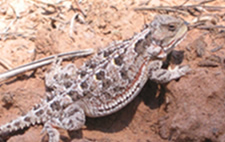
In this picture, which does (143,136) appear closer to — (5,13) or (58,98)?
(58,98)

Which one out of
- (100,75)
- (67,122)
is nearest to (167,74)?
(100,75)

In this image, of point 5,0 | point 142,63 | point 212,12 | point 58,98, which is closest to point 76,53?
point 58,98

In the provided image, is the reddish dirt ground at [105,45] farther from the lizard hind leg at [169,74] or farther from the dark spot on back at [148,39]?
the dark spot on back at [148,39]

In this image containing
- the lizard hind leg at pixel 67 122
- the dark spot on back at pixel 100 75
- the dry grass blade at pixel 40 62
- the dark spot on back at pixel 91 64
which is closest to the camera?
the lizard hind leg at pixel 67 122

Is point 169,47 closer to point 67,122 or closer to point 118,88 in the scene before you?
Result: point 118,88

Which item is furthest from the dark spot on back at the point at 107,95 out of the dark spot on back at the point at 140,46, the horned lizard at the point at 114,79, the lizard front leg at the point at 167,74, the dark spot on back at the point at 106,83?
the dark spot on back at the point at 140,46
